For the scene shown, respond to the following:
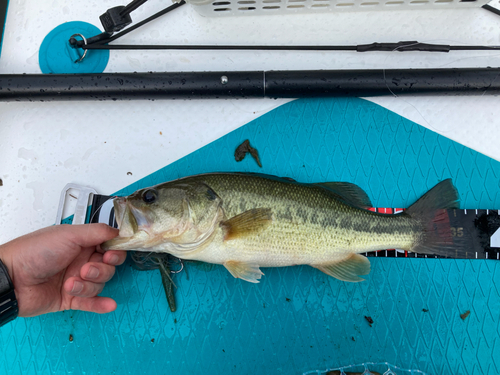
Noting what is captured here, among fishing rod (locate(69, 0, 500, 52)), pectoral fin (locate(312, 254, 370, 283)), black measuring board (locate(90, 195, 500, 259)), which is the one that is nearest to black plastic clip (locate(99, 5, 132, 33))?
fishing rod (locate(69, 0, 500, 52))

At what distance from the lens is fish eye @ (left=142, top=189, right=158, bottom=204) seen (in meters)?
1.60

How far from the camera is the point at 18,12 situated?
226 centimetres

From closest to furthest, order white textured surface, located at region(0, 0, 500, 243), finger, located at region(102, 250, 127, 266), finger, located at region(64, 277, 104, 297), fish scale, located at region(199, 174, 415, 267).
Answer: finger, located at region(64, 277, 104, 297) → fish scale, located at region(199, 174, 415, 267) → finger, located at region(102, 250, 127, 266) → white textured surface, located at region(0, 0, 500, 243)

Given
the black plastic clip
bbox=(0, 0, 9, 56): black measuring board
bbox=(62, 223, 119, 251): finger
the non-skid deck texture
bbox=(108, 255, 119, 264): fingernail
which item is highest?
bbox=(0, 0, 9, 56): black measuring board

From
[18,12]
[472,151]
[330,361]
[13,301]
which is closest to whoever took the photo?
[13,301]

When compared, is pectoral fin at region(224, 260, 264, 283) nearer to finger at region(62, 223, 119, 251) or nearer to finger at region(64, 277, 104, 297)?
finger at region(62, 223, 119, 251)

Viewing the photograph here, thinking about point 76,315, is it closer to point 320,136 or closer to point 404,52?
point 320,136

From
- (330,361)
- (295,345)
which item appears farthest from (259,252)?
(330,361)

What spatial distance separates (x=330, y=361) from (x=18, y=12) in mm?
3416

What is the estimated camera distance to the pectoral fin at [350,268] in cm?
176

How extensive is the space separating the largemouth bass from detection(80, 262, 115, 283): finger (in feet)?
0.50

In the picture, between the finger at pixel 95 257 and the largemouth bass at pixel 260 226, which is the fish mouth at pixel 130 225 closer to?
the largemouth bass at pixel 260 226

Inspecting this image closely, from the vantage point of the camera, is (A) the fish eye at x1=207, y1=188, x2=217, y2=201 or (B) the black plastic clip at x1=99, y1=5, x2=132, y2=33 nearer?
(A) the fish eye at x1=207, y1=188, x2=217, y2=201

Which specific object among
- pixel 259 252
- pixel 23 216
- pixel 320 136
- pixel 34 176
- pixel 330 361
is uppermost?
pixel 320 136
